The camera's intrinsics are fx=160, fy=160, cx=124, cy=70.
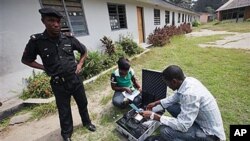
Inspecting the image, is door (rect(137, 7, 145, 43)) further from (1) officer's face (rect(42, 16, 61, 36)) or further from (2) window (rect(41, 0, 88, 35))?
(1) officer's face (rect(42, 16, 61, 36))

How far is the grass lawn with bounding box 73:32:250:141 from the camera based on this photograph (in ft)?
9.20

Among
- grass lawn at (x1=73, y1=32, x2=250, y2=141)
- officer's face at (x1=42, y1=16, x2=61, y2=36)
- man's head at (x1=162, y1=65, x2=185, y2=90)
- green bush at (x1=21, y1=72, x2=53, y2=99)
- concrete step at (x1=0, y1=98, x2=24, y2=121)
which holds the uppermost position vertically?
officer's face at (x1=42, y1=16, x2=61, y2=36)

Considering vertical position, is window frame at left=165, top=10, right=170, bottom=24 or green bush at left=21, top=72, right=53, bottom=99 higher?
window frame at left=165, top=10, right=170, bottom=24

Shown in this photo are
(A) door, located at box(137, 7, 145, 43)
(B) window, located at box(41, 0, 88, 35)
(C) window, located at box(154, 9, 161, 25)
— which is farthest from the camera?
(C) window, located at box(154, 9, 161, 25)

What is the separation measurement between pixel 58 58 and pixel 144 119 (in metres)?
1.59

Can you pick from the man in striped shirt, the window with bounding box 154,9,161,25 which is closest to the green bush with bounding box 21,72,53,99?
the man in striped shirt

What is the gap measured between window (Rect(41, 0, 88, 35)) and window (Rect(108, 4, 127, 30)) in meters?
1.91

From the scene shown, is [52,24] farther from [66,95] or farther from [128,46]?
[128,46]

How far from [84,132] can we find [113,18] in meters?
6.18

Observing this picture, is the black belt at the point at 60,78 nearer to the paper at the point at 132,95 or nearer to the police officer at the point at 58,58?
the police officer at the point at 58,58

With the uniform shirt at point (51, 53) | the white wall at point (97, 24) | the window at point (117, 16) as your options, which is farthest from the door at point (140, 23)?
the uniform shirt at point (51, 53)

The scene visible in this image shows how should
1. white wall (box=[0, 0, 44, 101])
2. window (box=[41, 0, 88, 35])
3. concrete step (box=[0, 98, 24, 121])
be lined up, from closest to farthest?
concrete step (box=[0, 98, 24, 121])
white wall (box=[0, 0, 44, 101])
window (box=[41, 0, 88, 35])

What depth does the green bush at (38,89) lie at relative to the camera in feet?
13.2

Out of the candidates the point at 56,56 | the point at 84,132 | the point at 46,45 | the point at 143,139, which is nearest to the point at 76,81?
the point at 56,56
